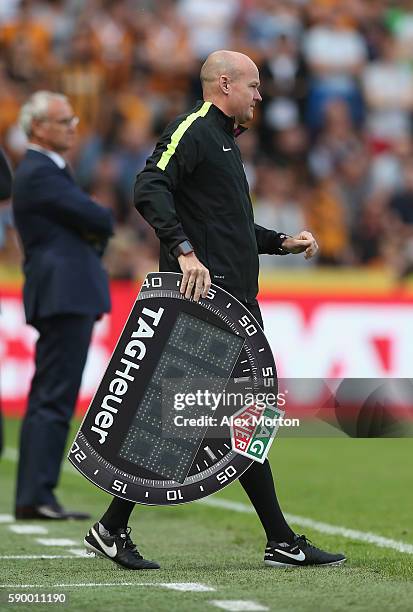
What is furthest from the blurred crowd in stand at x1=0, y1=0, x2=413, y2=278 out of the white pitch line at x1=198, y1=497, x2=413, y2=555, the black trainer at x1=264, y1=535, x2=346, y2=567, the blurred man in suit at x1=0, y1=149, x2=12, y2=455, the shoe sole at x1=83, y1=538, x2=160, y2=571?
the black trainer at x1=264, y1=535, x2=346, y2=567

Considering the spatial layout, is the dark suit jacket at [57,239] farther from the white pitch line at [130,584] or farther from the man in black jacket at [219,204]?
the white pitch line at [130,584]

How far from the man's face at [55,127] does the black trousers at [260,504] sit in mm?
2465

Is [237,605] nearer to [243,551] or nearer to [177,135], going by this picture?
[243,551]

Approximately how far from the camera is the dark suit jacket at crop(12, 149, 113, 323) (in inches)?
314

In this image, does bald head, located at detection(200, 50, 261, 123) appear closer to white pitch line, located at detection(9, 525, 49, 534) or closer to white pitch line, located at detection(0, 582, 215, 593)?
white pitch line, located at detection(0, 582, 215, 593)

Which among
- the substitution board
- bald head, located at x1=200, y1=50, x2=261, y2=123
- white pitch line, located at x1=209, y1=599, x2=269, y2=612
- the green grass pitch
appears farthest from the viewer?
bald head, located at x1=200, y1=50, x2=261, y2=123

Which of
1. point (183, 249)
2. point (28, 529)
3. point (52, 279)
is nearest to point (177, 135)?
point (183, 249)

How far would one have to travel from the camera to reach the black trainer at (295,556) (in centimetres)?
595

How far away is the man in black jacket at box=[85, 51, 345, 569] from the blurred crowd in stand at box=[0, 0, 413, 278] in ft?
29.5

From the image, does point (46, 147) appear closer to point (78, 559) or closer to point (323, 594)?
point (78, 559)

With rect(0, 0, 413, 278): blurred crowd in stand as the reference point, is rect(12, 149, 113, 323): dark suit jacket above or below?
below

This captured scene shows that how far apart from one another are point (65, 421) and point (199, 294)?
269 cm

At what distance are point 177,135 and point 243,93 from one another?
38 cm

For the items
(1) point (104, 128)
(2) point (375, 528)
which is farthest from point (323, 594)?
(1) point (104, 128)
